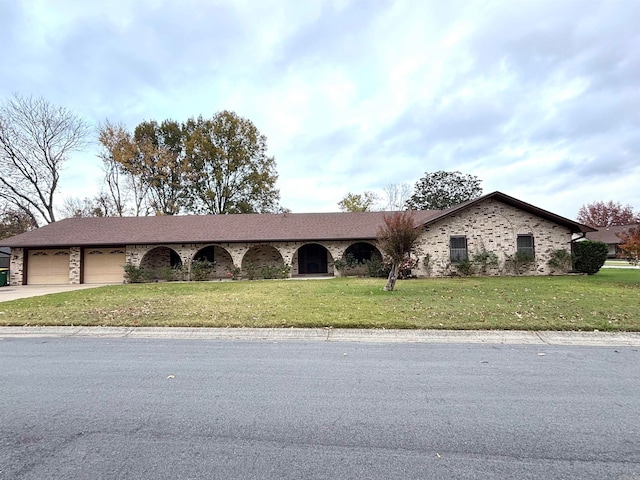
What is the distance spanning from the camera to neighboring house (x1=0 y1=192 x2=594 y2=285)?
19.1m

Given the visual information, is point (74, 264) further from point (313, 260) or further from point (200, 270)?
point (313, 260)

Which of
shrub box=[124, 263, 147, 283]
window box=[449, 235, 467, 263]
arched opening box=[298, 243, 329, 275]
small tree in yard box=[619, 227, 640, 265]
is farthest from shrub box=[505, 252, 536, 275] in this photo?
shrub box=[124, 263, 147, 283]

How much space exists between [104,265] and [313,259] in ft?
39.9

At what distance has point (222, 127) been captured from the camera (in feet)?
127

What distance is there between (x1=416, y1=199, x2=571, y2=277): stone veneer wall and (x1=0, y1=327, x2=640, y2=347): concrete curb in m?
12.3

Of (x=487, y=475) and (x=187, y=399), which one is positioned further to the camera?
(x=187, y=399)

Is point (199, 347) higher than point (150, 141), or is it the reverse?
point (150, 141)

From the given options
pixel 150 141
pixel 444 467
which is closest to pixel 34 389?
pixel 444 467

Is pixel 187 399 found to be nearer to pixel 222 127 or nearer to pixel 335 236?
pixel 335 236

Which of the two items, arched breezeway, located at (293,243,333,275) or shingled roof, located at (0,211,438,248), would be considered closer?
shingled roof, located at (0,211,438,248)

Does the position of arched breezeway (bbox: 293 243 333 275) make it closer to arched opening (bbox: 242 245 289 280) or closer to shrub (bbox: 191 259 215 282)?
arched opening (bbox: 242 245 289 280)

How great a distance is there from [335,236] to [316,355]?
49.9 feet

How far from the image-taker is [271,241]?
67.6 feet

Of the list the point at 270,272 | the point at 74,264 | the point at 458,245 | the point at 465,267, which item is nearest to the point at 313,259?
the point at 270,272
